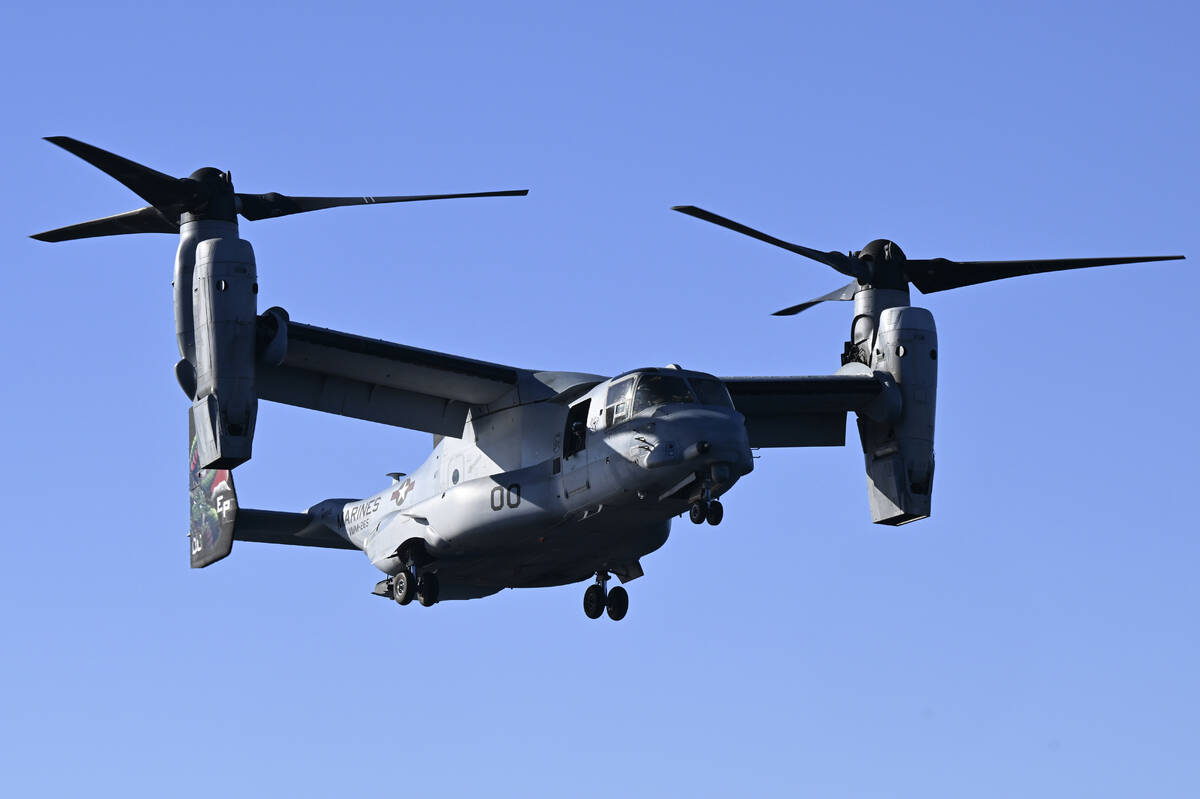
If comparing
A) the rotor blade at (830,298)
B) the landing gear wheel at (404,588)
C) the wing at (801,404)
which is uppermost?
the rotor blade at (830,298)

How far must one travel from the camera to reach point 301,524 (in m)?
34.3

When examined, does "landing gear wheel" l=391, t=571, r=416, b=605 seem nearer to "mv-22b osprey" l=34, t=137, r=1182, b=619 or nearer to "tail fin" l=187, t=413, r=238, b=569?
"mv-22b osprey" l=34, t=137, r=1182, b=619

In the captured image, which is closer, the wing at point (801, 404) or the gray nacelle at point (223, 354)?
the gray nacelle at point (223, 354)

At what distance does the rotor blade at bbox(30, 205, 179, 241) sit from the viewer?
99.1ft

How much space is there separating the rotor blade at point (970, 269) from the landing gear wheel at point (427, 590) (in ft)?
31.3

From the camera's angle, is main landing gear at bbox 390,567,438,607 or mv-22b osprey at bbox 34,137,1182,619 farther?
main landing gear at bbox 390,567,438,607

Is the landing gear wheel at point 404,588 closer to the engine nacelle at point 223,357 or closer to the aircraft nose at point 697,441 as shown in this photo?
the engine nacelle at point 223,357

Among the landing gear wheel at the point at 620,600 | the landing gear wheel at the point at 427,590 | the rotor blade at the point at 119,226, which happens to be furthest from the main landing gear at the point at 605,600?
the rotor blade at the point at 119,226

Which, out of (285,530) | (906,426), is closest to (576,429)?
(906,426)

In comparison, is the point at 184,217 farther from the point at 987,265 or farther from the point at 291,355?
the point at 987,265

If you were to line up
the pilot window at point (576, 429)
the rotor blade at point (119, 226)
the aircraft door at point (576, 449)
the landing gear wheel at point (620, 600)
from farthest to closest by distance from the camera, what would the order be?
the landing gear wheel at point (620, 600), the rotor blade at point (119, 226), the pilot window at point (576, 429), the aircraft door at point (576, 449)

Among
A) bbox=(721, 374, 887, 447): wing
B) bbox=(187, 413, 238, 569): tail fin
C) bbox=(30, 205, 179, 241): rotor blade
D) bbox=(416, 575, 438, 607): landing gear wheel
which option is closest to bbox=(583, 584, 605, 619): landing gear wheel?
bbox=(416, 575, 438, 607): landing gear wheel

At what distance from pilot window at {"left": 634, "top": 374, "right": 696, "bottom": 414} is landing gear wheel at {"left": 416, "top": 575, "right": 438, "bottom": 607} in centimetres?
521

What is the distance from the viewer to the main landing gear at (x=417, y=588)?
31.8 meters
